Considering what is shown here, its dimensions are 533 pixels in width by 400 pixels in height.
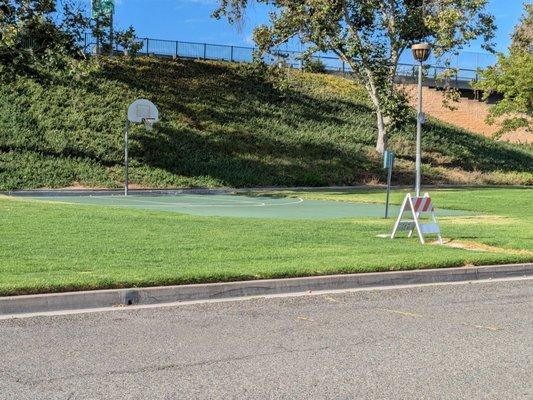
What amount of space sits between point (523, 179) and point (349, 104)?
13702 millimetres

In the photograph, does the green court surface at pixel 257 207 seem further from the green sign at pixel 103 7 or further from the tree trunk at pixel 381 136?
the tree trunk at pixel 381 136

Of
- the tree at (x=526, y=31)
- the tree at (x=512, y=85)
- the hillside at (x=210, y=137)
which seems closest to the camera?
the hillside at (x=210, y=137)

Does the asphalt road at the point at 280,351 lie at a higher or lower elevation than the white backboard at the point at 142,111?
lower

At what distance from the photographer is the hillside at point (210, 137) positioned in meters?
35.4

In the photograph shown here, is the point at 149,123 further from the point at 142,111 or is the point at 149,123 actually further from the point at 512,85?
the point at 512,85

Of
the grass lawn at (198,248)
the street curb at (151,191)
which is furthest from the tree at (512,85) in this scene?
the grass lawn at (198,248)

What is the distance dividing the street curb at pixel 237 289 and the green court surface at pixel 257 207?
8.78m

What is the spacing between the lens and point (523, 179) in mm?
44219

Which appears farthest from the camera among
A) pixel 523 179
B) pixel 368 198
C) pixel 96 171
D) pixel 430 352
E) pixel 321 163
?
pixel 523 179

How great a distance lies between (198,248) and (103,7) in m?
28.1

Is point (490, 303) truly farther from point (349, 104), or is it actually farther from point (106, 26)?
point (349, 104)

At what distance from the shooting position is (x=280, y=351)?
6699 mm

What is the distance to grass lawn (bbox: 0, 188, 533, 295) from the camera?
32.7ft

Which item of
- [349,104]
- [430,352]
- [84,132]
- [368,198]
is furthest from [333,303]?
[349,104]
